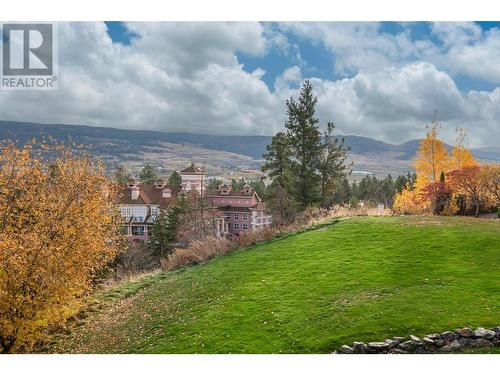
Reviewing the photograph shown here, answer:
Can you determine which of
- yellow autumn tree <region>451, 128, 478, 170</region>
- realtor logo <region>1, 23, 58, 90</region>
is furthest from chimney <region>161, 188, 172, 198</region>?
realtor logo <region>1, 23, 58, 90</region>

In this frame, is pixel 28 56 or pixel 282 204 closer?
pixel 28 56

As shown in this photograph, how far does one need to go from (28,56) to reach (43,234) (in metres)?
6.16

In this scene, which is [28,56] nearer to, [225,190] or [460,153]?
[460,153]

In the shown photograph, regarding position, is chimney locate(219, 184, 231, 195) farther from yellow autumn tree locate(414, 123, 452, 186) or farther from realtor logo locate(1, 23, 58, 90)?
realtor logo locate(1, 23, 58, 90)

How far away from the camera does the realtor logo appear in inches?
533

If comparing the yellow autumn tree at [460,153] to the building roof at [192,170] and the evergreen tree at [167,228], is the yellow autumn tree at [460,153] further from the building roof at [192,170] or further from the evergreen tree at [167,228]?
the evergreen tree at [167,228]

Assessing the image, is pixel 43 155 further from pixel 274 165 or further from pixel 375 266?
pixel 274 165

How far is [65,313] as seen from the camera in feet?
40.4

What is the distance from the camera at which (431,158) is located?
98.7 ft

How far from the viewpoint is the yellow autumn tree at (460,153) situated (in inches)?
1138

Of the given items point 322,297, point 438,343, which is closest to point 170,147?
point 322,297

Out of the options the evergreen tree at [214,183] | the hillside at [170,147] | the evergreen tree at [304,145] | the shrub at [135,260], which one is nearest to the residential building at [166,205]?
the evergreen tree at [214,183]

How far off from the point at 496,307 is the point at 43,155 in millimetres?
13113

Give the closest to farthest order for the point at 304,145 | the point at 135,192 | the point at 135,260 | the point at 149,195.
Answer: the point at 304,145
the point at 135,260
the point at 135,192
the point at 149,195
